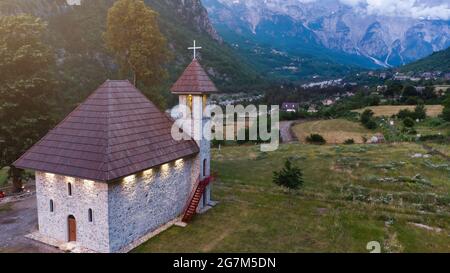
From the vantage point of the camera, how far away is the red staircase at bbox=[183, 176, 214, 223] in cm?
2048

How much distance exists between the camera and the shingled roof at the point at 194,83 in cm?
2078

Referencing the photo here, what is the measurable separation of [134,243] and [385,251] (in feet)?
39.2

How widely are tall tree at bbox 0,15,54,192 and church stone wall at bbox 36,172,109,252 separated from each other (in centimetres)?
706

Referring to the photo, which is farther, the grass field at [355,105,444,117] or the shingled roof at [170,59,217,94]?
the grass field at [355,105,444,117]

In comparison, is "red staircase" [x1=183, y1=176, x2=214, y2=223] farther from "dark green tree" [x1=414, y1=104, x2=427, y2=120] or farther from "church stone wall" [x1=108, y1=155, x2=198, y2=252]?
"dark green tree" [x1=414, y1=104, x2=427, y2=120]

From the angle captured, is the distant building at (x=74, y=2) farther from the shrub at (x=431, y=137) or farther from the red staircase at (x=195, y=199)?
the red staircase at (x=195, y=199)

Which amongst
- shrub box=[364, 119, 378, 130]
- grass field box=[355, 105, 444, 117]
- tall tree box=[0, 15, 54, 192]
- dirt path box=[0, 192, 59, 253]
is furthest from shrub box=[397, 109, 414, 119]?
dirt path box=[0, 192, 59, 253]

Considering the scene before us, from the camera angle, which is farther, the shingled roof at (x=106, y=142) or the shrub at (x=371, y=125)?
the shrub at (x=371, y=125)

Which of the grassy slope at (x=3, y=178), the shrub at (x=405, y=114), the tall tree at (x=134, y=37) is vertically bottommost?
the grassy slope at (x=3, y=178)

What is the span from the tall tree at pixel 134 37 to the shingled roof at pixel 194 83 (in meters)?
6.69

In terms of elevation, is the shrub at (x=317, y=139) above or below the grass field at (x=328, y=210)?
above

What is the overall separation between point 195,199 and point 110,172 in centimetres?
702

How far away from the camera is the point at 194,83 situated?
21.0 metres

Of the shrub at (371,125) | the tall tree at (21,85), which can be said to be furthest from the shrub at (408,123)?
the tall tree at (21,85)
